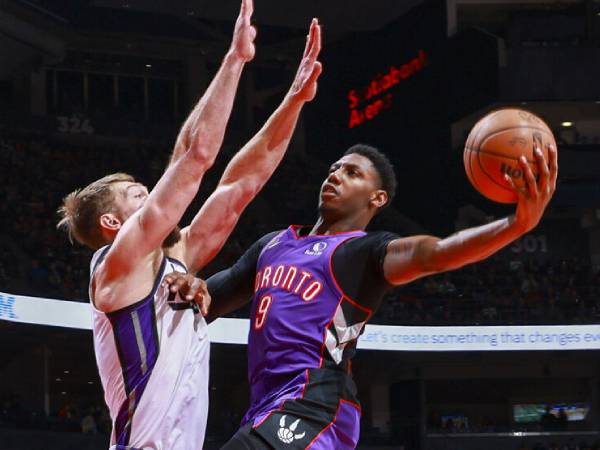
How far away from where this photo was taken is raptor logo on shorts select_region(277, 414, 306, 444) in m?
4.20

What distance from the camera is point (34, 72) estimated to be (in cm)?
2922

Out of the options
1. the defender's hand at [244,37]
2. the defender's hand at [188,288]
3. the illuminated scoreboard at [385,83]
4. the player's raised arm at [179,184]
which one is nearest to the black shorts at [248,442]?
the defender's hand at [188,288]

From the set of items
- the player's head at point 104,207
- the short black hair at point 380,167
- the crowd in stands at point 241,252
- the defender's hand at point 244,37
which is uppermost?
the defender's hand at point 244,37

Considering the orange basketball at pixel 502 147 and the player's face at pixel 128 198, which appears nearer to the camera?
the orange basketball at pixel 502 147

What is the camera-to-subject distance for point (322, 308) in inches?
173

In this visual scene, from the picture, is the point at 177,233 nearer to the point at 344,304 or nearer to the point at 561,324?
the point at 344,304

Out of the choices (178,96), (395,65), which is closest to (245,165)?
(395,65)

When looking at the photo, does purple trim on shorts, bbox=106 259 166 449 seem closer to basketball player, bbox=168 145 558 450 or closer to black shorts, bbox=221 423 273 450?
basketball player, bbox=168 145 558 450

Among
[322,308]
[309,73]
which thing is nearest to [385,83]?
[309,73]

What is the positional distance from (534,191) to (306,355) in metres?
1.23

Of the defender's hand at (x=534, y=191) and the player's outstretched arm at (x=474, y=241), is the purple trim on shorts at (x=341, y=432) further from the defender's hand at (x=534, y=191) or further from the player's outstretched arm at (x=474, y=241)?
the defender's hand at (x=534, y=191)

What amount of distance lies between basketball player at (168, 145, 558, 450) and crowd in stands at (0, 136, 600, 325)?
15.0 meters

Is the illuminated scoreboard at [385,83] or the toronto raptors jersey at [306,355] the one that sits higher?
the illuminated scoreboard at [385,83]

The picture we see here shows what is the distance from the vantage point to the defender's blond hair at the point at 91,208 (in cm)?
439
